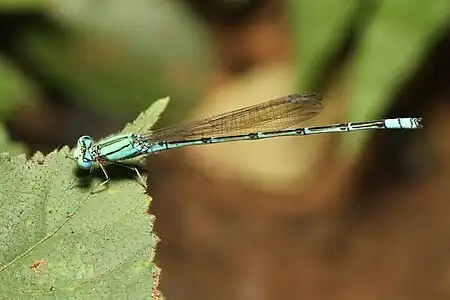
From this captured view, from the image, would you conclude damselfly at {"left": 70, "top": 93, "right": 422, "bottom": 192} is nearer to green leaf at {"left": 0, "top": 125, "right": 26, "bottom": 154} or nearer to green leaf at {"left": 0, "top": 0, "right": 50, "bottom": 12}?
green leaf at {"left": 0, "top": 125, "right": 26, "bottom": 154}

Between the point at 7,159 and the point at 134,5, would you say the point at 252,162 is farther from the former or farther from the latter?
the point at 7,159

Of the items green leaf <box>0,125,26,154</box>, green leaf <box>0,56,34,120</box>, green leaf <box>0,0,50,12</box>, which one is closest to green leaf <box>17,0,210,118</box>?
green leaf <box>0,0,50,12</box>

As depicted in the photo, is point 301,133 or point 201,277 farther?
point 201,277

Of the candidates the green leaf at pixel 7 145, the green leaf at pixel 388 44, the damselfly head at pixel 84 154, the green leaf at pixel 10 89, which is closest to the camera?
the damselfly head at pixel 84 154

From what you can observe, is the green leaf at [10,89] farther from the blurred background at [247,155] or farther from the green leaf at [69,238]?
the green leaf at [69,238]

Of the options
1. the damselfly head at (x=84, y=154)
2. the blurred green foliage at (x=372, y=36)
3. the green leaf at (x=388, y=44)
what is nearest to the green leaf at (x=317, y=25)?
the blurred green foliage at (x=372, y=36)

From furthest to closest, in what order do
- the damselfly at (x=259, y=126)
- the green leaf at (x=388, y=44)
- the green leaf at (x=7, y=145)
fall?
the green leaf at (x=388, y=44) → the damselfly at (x=259, y=126) → the green leaf at (x=7, y=145)

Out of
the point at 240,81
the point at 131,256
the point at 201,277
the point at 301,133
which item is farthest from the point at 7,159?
the point at 240,81

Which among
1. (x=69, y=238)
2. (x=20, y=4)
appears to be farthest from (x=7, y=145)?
(x=20, y=4)
